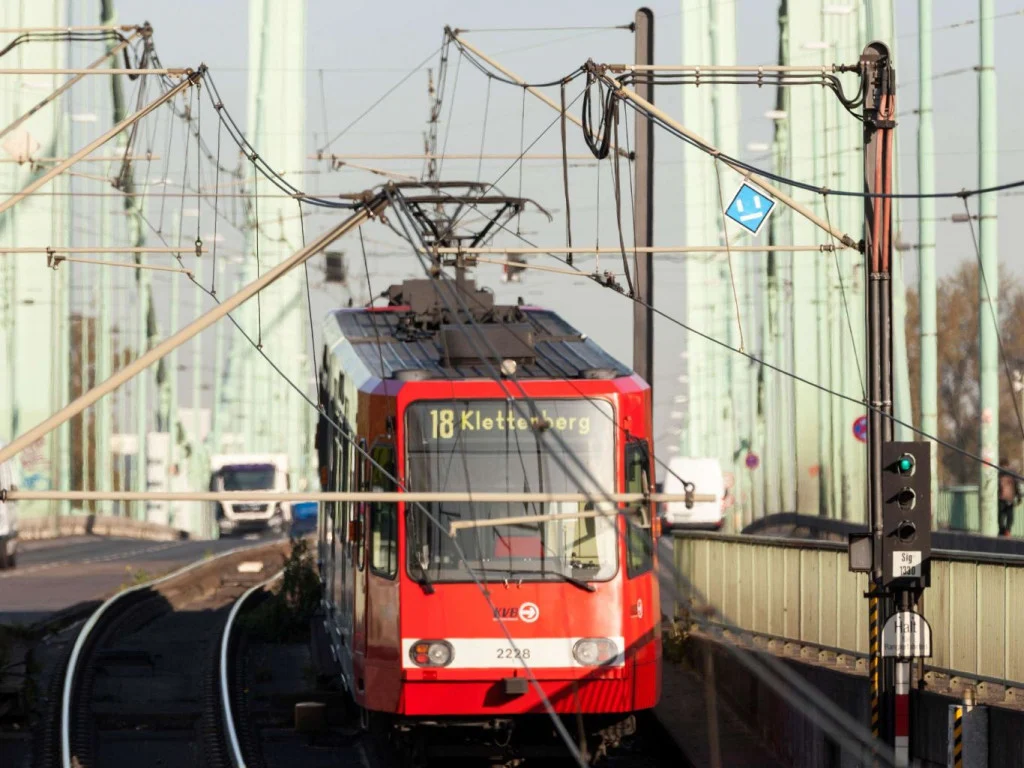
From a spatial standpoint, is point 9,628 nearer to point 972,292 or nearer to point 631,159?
point 631,159

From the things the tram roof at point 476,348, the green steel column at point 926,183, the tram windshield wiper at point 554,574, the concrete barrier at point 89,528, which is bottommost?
the concrete barrier at point 89,528

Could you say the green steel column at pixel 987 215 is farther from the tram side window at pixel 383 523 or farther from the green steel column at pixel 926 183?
the tram side window at pixel 383 523

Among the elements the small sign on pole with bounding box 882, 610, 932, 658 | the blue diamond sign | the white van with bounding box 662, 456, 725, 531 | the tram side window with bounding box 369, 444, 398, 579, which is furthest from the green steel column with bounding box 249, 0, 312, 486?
the small sign on pole with bounding box 882, 610, 932, 658

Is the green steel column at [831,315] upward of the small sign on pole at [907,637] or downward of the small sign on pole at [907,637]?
upward

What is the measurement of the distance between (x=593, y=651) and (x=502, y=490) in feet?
4.55

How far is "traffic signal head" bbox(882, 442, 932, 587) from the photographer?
1472 centimetres

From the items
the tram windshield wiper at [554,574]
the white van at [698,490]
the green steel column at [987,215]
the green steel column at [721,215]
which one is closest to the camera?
the tram windshield wiper at [554,574]

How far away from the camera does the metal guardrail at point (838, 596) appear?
1477cm

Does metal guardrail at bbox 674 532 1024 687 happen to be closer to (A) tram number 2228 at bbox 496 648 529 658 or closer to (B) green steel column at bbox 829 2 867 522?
(A) tram number 2228 at bbox 496 648 529 658

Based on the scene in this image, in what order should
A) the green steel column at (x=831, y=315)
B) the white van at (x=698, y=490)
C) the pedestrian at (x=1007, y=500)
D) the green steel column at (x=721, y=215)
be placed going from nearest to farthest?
the pedestrian at (x=1007, y=500)
the green steel column at (x=831, y=315)
the green steel column at (x=721, y=215)
the white van at (x=698, y=490)

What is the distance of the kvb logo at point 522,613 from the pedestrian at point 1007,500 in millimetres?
14224

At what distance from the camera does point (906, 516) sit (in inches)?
582

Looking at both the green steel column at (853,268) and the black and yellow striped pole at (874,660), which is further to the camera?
the green steel column at (853,268)

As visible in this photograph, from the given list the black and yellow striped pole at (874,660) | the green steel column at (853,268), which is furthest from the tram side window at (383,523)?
the green steel column at (853,268)
